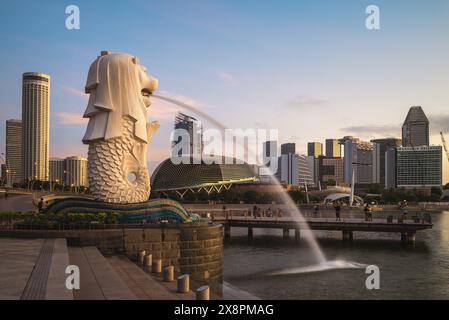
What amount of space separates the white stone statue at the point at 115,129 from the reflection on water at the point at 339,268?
8474mm

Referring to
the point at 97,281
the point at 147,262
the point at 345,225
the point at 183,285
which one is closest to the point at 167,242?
the point at 147,262

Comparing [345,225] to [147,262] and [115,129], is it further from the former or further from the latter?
[147,262]

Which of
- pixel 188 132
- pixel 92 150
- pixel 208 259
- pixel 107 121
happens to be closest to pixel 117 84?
pixel 107 121

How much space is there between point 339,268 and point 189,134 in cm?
14871

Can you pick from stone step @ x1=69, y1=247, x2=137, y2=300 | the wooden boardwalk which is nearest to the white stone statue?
stone step @ x1=69, y1=247, x2=137, y2=300

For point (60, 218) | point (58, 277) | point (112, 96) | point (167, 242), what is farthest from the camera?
point (112, 96)

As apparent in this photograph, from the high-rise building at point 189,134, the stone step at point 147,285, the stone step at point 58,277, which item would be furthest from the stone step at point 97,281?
the high-rise building at point 189,134

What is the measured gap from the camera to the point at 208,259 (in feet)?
80.0

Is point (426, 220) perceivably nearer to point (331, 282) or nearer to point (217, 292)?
point (331, 282)

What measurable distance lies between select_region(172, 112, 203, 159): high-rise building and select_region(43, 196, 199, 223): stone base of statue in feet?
467

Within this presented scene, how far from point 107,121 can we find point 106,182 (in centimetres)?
381

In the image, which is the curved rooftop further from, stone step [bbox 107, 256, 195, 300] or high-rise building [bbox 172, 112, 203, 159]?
stone step [bbox 107, 256, 195, 300]

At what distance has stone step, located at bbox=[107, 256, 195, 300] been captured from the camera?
44.6 ft

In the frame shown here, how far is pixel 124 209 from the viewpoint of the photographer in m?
29.1
